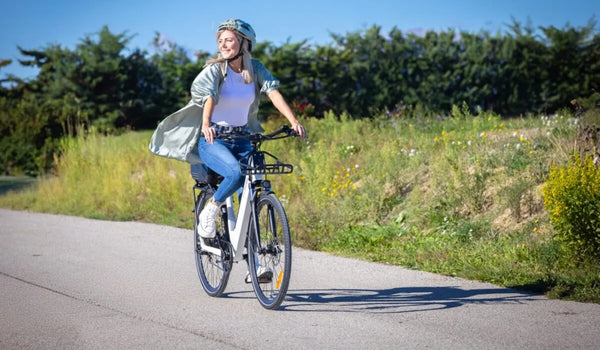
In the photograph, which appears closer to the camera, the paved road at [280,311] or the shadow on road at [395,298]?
the paved road at [280,311]

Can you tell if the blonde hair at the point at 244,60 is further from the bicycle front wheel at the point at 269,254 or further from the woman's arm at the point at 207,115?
the bicycle front wheel at the point at 269,254

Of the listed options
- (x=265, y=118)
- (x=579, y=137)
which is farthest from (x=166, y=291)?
(x=265, y=118)

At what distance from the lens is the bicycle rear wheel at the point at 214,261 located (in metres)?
6.57

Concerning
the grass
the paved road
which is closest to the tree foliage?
the grass

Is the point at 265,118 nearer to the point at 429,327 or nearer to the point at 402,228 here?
the point at 402,228

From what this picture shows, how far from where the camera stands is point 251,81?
255 inches

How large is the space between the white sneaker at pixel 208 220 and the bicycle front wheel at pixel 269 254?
1.70ft

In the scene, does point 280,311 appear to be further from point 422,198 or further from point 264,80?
point 422,198

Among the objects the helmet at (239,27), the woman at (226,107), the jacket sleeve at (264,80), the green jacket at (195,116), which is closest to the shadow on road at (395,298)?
the woman at (226,107)

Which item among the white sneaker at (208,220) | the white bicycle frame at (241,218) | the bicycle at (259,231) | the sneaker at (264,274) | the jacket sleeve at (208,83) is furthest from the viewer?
the white sneaker at (208,220)

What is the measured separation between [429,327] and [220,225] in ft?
6.74

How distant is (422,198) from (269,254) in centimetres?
431

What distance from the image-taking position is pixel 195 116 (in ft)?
22.1

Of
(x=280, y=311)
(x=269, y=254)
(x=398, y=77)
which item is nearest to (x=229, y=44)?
(x=269, y=254)
